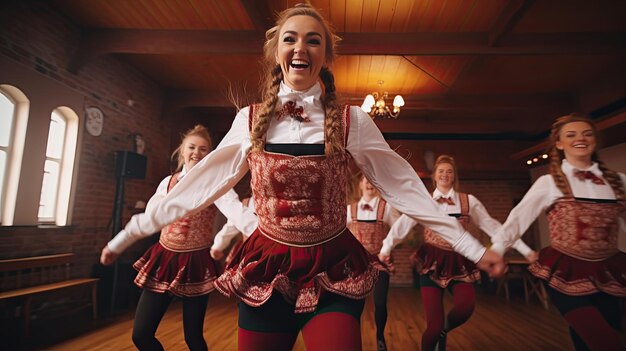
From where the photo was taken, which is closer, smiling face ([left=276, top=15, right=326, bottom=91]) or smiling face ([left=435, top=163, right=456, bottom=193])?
smiling face ([left=276, top=15, right=326, bottom=91])

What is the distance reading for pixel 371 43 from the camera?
419 centimetres

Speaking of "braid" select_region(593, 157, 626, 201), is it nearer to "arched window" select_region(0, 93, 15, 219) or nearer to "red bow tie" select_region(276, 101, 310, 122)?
"red bow tie" select_region(276, 101, 310, 122)

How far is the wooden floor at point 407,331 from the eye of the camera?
3.42 meters

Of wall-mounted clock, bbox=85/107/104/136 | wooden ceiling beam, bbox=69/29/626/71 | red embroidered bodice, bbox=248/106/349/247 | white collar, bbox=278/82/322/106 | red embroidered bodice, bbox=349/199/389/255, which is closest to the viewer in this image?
red embroidered bodice, bbox=248/106/349/247

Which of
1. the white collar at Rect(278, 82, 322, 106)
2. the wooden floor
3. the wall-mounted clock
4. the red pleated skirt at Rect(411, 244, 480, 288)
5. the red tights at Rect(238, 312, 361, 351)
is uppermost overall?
Answer: the wall-mounted clock

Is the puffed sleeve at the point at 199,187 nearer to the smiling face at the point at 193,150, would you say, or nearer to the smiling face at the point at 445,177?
the smiling face at the point at 193,150

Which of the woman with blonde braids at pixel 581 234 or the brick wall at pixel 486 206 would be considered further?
the brick wall at pixel 486 206

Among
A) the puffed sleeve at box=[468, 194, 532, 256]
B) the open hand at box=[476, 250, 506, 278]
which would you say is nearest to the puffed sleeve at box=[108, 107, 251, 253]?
the open hand at box=[476, 250, 506, 278]

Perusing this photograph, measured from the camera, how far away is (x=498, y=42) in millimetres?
4066

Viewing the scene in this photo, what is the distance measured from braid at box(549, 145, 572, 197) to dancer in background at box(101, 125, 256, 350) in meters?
1.83

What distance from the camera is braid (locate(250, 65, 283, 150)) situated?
1.12m

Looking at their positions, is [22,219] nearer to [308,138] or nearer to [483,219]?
[308,138]

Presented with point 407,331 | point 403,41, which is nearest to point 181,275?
point 407,331

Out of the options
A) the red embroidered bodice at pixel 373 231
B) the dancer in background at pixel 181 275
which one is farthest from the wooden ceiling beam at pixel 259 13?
the red embroidered bodice at pixel 373 231
